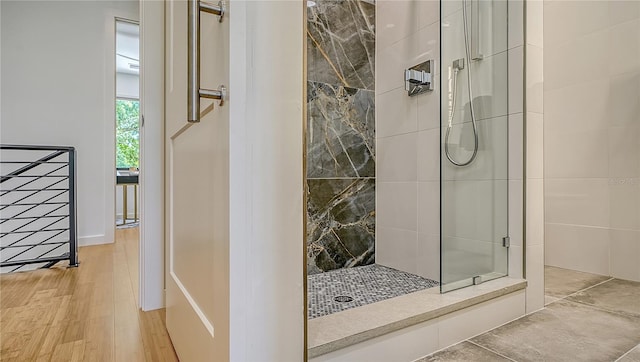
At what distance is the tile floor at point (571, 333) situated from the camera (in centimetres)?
109

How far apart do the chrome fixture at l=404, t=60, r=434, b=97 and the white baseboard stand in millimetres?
3215

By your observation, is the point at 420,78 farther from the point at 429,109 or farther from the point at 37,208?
the point at 37,208

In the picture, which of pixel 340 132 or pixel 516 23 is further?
pixel 340 132

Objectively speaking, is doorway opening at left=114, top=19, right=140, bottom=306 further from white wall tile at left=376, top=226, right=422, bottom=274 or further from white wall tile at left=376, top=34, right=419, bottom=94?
white wall tile at left=376, top=34, right=419, bottom=94

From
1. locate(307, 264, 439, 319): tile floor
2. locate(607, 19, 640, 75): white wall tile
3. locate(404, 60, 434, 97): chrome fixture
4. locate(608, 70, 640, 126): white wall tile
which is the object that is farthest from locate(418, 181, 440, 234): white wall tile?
locate(607, 19, 640, 75): white wall tile

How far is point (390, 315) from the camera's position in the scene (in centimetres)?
107

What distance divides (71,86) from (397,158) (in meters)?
3.06

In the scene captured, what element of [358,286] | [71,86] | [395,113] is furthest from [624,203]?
[71,86]

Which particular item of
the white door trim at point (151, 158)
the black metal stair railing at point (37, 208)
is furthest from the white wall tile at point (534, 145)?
the black metal stair railing at point (37, 208)

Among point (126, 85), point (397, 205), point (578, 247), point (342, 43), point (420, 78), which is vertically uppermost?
point (126, 85)

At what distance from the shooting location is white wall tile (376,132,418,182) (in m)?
2.03

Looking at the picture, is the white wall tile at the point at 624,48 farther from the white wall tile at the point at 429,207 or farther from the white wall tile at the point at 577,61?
the white wall tile at the point at 429,207

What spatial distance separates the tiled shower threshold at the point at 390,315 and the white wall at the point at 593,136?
0.82 meters

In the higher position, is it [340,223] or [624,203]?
[624,203]
